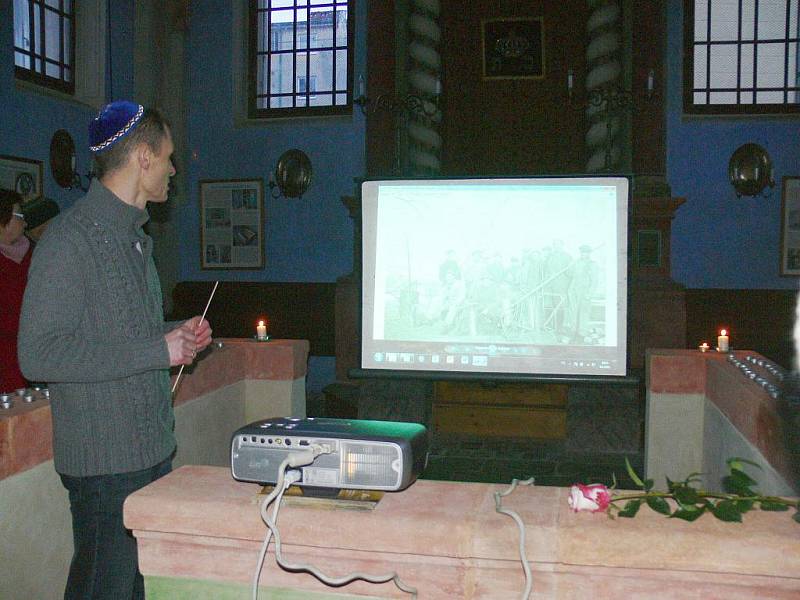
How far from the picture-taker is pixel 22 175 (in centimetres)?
645

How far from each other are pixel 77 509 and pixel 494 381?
3.44ft

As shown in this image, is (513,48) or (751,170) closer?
(751,170)

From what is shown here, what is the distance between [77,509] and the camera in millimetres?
1731

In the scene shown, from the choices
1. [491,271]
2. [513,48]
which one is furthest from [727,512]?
[513,48]

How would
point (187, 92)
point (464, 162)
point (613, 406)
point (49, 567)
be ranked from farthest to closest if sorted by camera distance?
point (187, 92) → point (464, 162) → point (613, 406) → point (49, 567)

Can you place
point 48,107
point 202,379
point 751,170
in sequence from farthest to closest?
1. point 751,170
2. point 48,107
3. point 202,379

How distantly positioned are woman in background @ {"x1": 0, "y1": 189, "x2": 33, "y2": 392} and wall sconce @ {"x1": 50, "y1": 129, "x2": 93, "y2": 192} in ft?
11.2

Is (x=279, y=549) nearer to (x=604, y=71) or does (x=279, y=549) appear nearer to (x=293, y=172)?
(x=604, y=71)

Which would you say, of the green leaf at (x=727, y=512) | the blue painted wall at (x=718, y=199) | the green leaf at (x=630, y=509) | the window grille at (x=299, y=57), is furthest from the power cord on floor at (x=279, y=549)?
the window grille at (x=299, y=57)

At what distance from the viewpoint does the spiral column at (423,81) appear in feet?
24.9

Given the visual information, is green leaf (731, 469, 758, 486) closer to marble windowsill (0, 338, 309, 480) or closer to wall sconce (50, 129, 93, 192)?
marble windowsill (0, 338, 309, 480)

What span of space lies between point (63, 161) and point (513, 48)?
15.0 ft

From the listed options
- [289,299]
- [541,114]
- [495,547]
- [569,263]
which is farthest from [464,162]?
[495,547]

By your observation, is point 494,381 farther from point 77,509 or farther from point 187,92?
point 187,92
